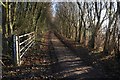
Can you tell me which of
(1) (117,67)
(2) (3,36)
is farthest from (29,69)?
(1) (117,67)

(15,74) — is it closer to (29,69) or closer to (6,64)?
(29,69)

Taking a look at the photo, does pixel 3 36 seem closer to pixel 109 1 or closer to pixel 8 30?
pixel 8 30

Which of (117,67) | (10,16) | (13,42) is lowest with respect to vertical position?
(117,67)

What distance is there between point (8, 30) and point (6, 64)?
2979mm

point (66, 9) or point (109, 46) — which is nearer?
point (109, 46)

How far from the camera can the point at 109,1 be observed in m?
22.8

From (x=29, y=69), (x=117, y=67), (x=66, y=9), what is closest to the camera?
(x=29, y=69)

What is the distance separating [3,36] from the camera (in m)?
13.9

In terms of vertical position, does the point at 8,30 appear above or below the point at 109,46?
above

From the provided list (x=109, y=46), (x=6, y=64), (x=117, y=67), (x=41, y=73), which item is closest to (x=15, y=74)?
(x=41, y=73)

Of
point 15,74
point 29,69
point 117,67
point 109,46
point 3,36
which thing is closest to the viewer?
point 15,74

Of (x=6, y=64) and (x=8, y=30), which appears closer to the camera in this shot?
(x=6, y=64)

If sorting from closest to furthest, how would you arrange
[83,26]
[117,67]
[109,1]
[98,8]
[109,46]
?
[117,67] → [109,46] → [109,1] → [98,8] → [83,26]

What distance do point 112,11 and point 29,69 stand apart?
471 inches
